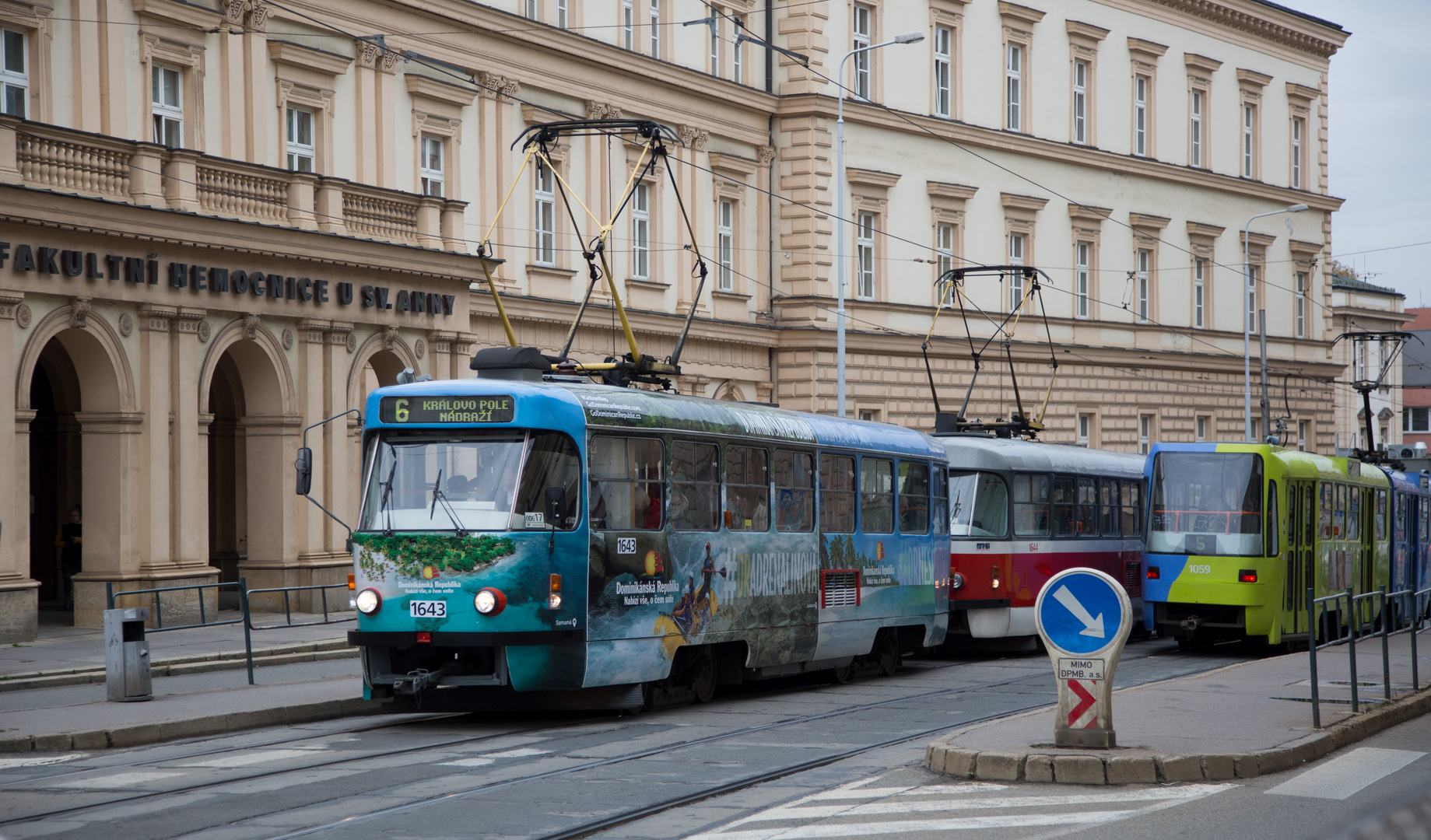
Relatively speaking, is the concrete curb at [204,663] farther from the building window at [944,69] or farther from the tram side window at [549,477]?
the building window at [944,69]

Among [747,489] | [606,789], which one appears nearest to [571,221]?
[747,489]

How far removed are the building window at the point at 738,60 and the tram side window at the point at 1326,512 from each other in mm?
18484

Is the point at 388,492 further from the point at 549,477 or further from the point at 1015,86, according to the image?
the point at 1015,86

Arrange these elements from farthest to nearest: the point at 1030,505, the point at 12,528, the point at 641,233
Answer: the point at 641,233
the point at 1030,505
the point at 12,528

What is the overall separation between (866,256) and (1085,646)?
100ft

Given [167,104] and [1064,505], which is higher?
[167,104]

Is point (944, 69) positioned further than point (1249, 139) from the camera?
No

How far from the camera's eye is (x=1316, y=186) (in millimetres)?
58188

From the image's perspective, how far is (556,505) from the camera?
13852mm

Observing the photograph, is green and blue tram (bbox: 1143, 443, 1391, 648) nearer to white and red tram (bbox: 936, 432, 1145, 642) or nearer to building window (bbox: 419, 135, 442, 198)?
white and red tram (bbox: 936, 432, 1145, 642)

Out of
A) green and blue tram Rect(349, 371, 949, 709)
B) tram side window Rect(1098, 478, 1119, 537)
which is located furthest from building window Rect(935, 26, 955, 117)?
green and blue tram Rect(349, 371, 949, 709)

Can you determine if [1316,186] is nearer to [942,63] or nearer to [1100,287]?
[1100,287]

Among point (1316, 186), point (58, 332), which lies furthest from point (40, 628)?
point (1316, 186)

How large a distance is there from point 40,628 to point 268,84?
9886 mm
